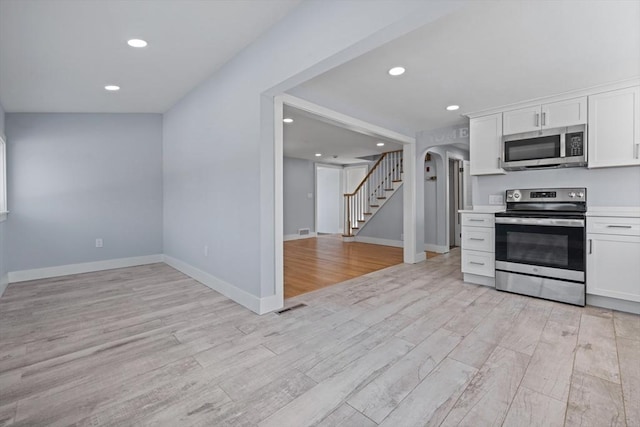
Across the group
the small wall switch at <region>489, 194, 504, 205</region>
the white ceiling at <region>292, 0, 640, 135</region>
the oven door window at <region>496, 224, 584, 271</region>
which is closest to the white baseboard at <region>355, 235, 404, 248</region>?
the small wall switch at <region>489, 194, 504, 205</region>

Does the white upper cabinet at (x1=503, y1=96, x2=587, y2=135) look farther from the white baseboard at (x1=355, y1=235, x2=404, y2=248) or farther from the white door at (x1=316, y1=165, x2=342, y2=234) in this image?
the white door at (x1=316, y1=165, x2=342, y2=234)

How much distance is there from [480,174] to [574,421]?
3.07m

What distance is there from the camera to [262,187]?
277 centimetres

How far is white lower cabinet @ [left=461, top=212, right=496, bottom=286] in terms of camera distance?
3.68 m

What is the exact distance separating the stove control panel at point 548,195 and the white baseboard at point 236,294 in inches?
125

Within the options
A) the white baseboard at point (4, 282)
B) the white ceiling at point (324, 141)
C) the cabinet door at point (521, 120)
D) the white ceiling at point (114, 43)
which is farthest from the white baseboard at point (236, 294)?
the cabinet door at point (521, 120)

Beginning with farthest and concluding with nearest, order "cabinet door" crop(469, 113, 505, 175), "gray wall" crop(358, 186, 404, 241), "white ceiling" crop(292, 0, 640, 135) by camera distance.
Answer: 1. "gray wall" crop(358, 186, 404, 241)
2. "cabinet door" crop(469, 113, 505, 175)
3. "white ceiling" crop(292, 0, 640, 135)

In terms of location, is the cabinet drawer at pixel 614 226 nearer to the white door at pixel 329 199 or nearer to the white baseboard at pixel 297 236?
the white baseboard at pixel 297 236

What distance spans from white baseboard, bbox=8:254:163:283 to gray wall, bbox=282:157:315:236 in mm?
3925

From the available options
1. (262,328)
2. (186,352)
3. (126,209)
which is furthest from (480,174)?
(126,209)

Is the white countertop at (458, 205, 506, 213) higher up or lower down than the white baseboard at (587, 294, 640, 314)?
higher up

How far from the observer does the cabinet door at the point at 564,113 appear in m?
3.19

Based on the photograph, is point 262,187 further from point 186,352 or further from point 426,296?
point 426,296

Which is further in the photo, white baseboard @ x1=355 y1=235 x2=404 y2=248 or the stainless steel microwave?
white baseboard @ x1=355 y1=235 x2=404 y2=248
